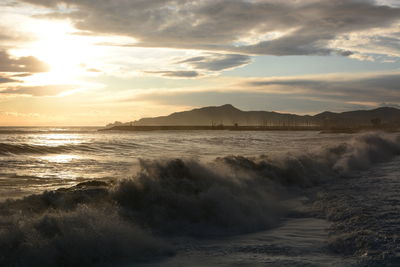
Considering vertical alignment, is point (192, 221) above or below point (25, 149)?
below

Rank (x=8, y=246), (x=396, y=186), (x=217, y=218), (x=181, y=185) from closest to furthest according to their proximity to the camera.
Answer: (x=8, y=246)
(x=217, y=218)
(x=181, y=185)
(x=396, y=186)

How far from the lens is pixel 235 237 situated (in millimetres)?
7012

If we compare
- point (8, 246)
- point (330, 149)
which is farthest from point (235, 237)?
point (330, 149)

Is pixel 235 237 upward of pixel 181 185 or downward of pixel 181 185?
downward

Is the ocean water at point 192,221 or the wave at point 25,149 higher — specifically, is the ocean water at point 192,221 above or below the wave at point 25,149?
below

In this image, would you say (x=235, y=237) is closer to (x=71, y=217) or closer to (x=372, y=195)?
(x=71, y=217)

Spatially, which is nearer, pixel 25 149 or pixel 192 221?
pixel 192 221

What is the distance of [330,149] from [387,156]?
4930 mm

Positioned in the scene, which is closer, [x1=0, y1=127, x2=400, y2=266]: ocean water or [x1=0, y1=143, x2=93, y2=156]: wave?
[x1=0, y1=127, x2=400, y2=266]: ocean water

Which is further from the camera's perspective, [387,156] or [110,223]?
[387,156]

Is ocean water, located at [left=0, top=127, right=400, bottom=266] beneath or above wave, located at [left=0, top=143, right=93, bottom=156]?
beneath

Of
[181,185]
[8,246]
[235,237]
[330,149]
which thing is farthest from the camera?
[330,149]

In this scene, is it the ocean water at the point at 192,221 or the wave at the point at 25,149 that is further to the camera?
the wave at the point at 25,149

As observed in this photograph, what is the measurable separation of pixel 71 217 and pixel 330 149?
782 inches
